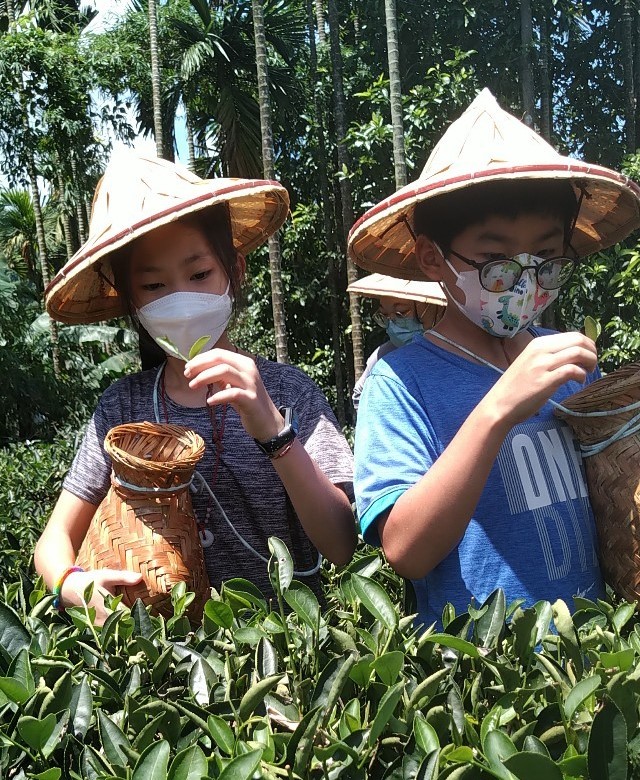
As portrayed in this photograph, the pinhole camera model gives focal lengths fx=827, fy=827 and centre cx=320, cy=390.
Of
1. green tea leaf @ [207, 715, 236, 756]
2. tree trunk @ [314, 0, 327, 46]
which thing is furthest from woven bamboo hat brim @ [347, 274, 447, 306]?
tree trunk @ [314, 0, 327, 46]

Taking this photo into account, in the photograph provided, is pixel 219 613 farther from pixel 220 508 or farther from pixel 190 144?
pixel 190 144

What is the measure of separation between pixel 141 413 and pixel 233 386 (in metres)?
0.49

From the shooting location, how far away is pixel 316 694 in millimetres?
861

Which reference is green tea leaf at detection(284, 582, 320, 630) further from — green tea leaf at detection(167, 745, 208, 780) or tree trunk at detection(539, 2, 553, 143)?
tree trunk at detection(539, 2, 553, 143)

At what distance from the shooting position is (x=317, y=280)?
1227 centimetres

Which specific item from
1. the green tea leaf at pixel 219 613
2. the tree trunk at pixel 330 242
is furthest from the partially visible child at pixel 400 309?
the tree trunk at pixel 330 242

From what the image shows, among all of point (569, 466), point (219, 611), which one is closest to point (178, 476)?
point (219, 611)

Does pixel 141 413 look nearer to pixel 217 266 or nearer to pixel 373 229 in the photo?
pixel 217 266

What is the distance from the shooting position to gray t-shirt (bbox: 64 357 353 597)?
1.70m

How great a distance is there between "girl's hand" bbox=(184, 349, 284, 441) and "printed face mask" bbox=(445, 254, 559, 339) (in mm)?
424

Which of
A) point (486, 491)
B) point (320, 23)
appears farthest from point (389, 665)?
point (320, 23)

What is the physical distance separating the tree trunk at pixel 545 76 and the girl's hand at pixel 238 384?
9.86 metres

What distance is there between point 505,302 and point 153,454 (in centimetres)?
69

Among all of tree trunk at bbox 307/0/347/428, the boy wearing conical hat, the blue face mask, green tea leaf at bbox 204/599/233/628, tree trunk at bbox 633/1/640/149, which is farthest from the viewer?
tree trunk at bbox 307/0/347/428
